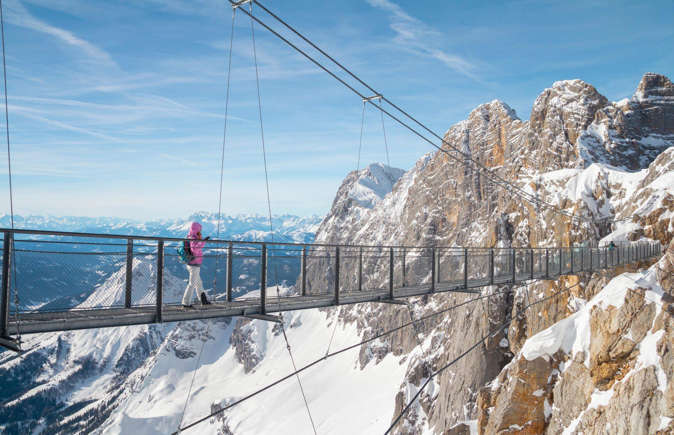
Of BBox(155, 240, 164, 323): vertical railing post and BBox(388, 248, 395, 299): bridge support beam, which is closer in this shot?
BBox(155, 240, 164, 323): vertical railing post

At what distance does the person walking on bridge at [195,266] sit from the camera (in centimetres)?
956

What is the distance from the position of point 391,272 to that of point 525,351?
22.2 meters

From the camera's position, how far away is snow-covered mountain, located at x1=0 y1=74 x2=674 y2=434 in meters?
Answer: 24.2

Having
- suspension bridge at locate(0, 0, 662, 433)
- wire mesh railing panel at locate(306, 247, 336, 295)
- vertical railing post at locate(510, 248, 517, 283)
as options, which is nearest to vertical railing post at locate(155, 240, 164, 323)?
suspension bridge at locate(0, 0, 662, 433)

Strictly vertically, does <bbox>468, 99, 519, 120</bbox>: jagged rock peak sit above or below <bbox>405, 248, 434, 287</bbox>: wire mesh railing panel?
above

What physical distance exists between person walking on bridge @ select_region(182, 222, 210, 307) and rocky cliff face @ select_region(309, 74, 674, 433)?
875cm

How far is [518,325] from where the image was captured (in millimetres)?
56406

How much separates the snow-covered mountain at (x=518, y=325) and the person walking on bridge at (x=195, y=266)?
1648mm

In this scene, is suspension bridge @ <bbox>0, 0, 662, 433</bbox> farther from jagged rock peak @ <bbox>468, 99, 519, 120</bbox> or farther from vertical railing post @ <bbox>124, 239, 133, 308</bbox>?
jagged rock peak @ <bbox>468, 99, 519, 120</bbox>

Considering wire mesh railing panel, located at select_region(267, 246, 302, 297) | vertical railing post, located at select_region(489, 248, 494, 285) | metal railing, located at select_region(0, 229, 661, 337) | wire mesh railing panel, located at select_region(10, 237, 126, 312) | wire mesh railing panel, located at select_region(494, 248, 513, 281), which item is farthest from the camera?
wire mesh railing panel, located at select_region(494, 248, 513, 281)

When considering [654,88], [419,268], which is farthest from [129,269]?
[654,88]

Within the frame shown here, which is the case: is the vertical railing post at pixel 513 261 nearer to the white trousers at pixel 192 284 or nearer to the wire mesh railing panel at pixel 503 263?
the wire mesh railing panel at pixel 503 263

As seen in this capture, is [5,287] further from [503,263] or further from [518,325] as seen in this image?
[518,325]

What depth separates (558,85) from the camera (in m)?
91.8
